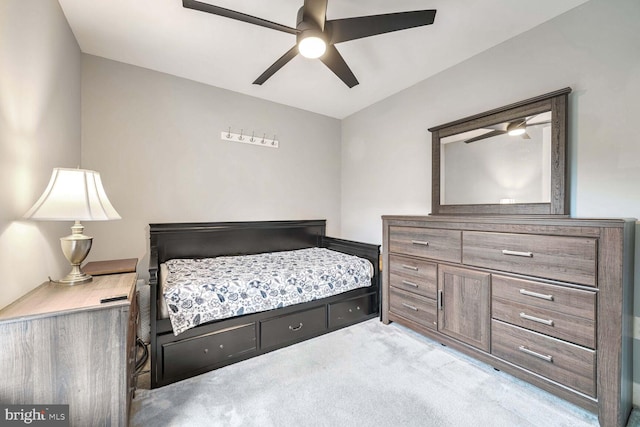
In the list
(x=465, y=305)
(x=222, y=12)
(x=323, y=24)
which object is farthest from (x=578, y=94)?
(x=222, y=12)

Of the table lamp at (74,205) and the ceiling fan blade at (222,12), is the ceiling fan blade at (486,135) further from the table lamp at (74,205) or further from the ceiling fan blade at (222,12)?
the table lamp at (74,205)

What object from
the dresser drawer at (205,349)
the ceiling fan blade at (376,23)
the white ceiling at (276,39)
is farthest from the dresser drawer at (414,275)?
the white ceiling at (276,39)

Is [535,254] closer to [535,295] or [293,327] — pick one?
[535,295]

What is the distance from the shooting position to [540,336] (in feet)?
5.36

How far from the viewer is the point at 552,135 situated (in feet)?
6.35

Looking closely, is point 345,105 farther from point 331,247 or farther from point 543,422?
point 543,422

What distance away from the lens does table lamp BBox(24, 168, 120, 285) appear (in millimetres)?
1333

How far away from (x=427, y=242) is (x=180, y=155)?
273 cm

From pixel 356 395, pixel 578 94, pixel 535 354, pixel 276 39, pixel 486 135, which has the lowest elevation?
pixel 356 395

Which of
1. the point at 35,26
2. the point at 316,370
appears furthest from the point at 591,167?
the point at 35,26

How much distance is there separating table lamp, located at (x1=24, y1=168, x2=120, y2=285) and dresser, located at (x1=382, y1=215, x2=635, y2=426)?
2.34 metres

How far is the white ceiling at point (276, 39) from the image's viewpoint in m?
1.88

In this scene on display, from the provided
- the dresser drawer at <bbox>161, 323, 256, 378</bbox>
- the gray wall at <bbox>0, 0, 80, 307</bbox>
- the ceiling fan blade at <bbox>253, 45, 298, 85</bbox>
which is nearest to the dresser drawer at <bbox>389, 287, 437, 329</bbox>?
the dresser drawer at <bbox>161, 323, 256, 378</bbox>

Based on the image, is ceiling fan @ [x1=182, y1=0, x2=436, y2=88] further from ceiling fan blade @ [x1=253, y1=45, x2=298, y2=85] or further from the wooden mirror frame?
the wooden mirror frame
